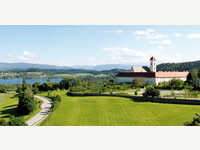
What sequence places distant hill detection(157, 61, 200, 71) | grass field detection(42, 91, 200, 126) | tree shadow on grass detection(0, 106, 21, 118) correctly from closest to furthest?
grass field detection(42, 91, 200, 126) → tree shadow on grass detection(0, 106, 21, 118) → distant hill detection(157, 61, 200, 71)

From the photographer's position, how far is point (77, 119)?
805 inches

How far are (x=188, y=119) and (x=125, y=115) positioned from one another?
626 centimetres

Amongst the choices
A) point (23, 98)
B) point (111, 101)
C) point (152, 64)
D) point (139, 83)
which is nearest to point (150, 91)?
point (111, 101)

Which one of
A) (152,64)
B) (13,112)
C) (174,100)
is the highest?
(152,64)

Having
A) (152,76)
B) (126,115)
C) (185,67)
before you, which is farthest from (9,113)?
(185,67)

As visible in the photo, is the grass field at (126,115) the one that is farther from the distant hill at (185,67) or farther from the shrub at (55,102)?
the distant hill at (185,67)

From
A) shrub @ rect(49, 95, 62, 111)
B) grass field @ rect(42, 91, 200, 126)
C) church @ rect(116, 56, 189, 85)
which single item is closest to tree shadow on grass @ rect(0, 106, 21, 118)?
shrub @ rect(49, 95, 62, 111)

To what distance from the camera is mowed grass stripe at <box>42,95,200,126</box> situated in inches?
734

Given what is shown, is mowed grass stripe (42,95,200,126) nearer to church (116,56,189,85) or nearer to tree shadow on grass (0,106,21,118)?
tree shadow on grass (0,106,21,118)

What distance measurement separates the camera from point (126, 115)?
835 inches

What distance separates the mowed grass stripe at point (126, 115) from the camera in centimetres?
1865

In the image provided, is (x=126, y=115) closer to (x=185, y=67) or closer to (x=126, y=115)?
(x=126, y=115)

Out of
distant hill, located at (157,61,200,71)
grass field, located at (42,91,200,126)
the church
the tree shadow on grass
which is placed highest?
distant hill, located at (157,61,200,71)

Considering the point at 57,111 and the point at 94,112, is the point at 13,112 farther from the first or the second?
the point at 94,112
